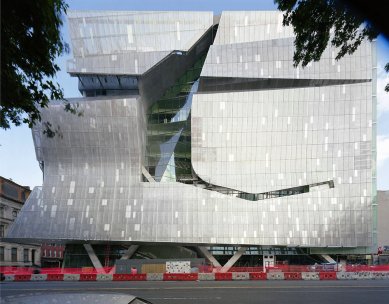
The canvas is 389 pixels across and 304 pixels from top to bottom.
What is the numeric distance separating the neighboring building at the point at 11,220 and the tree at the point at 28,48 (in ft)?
170

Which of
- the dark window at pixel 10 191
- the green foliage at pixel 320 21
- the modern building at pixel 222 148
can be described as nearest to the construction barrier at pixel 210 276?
the modern building at pixel 222 148

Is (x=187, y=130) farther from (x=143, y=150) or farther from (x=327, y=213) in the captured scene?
(x=327, y=213)

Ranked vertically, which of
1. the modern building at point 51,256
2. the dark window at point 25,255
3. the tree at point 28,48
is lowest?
the modern building at point 51,256

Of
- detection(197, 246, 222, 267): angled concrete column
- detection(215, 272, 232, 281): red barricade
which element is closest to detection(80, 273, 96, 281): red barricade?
detection(215, 272, 232, 281): red barricade

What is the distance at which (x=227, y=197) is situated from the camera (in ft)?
148

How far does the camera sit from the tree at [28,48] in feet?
19.7

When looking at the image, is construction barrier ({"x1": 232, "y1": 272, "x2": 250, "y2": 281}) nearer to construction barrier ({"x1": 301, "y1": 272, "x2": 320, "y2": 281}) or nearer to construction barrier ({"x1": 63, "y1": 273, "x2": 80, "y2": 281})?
construction barrier ({"x1": 301, "y1": 272, "x2": 320, "y2": 281})

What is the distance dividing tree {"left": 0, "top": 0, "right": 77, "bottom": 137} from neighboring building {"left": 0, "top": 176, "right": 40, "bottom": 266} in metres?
51.7

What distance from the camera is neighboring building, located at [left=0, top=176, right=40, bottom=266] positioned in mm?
55372

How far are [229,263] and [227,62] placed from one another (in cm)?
2314

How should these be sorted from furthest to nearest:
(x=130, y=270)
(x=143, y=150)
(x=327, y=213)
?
(x=143, y=150)
(x=327, y=213)
(x=130, y=270)

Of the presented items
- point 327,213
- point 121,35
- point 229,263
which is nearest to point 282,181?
point 327,213

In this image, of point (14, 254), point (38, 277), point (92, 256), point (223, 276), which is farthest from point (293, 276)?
point (14, 254)

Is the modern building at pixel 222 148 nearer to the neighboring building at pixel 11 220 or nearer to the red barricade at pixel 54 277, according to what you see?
the neighboring building at pixel 11 220
